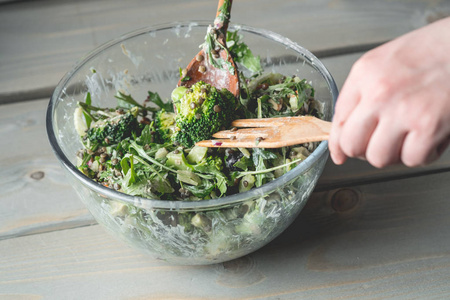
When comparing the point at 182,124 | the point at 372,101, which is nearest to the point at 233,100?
the point at 182,124

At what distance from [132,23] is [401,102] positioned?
3.97ft

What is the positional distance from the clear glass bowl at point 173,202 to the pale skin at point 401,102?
0.21m

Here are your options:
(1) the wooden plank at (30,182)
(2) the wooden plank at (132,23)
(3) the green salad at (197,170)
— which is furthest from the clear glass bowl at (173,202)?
(2) the wooden plank at (132,23)

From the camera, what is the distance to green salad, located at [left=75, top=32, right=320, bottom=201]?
3.18 ft

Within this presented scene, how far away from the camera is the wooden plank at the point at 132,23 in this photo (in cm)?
156

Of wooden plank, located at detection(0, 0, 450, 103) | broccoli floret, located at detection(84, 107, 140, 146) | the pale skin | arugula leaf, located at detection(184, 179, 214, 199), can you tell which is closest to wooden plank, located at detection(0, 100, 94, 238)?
wooden plank, located at detection(0, 0, 450, 103)

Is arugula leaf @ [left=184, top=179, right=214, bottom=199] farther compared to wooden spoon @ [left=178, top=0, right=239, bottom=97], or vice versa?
wooden spoon @ [left=178, top=0, right=239, bottom=97]

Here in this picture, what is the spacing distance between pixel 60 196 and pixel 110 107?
0.25 m

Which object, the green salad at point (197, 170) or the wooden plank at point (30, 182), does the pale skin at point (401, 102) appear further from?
the wooden plank at point (30, 182)

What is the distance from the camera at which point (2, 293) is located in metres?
1.07

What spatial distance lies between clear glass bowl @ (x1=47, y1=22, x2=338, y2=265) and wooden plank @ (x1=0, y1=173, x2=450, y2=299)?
7 centimetres

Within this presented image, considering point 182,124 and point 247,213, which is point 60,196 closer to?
point 182,124

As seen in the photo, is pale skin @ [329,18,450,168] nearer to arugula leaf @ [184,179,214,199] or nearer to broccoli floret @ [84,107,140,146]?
arugula leaf @ [184,179,214,199]

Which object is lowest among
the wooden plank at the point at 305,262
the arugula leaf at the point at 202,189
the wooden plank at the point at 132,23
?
the wooden plank at the point at 305,262
